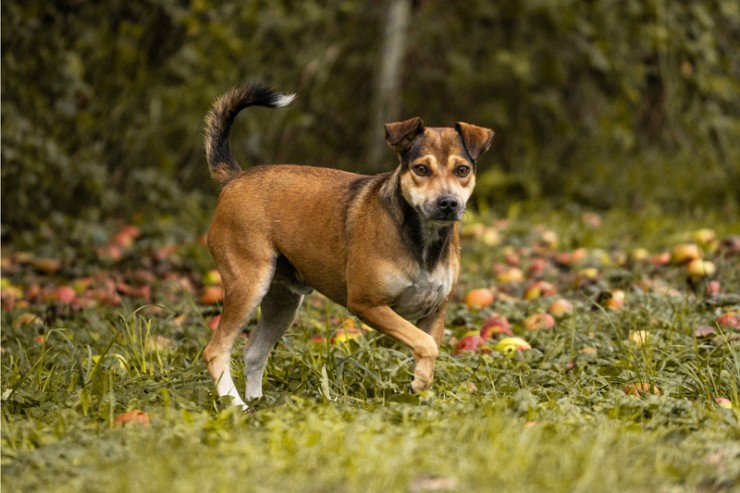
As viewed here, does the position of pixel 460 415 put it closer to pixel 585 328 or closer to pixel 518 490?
pixel 518 490

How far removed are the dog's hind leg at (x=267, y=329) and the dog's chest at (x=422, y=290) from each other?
77 centimetres

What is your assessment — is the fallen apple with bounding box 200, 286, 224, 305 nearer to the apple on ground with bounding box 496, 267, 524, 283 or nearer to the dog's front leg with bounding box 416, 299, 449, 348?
the apple on ground with bounding box 496, 267, 524, 283

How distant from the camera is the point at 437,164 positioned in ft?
17.6

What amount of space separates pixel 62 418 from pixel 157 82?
633 centimetres

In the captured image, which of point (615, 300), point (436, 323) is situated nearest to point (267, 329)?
point (436, 323)

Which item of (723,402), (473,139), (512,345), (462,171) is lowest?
(512,345)

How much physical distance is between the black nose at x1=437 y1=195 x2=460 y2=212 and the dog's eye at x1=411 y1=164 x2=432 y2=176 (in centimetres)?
20

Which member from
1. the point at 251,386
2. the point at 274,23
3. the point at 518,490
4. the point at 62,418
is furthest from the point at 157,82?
the point at 518,490

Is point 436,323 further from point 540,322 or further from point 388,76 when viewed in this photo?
point 388,76

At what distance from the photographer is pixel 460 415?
4.65m

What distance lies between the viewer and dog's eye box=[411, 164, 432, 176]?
536 cm

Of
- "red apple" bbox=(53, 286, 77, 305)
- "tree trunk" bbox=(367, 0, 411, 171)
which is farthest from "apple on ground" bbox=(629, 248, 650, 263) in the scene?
"red apple" bbox=(53, 286, 77, 305)

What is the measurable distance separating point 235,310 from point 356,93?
24.2 ft

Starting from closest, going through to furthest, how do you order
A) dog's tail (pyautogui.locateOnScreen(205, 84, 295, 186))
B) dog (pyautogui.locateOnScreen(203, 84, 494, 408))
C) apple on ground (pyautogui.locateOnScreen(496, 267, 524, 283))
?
dog (pyautogui.locateOnScreen(203, 84, 494, 408)) → dog's tail (pyautogui.locateOnScreen(205, 84, 295, 186)) → apple on ground (pyautogui.locateOnScreen(496, 267, 524, 283))
